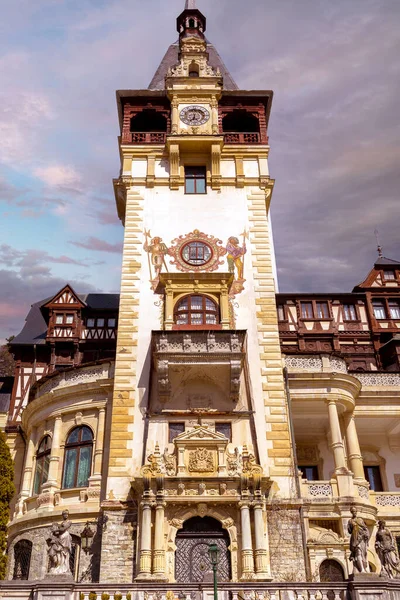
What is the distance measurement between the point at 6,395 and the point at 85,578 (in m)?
18.2

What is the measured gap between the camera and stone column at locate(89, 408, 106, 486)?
24562mm

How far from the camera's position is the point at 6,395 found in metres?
37.8

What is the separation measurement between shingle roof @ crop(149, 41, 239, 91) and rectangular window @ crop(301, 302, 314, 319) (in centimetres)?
1547

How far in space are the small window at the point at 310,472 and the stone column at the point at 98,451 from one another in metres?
10.7

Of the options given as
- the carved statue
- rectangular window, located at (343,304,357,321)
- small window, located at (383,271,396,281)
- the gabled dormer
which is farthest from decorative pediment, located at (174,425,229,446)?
small window, located at (383,271,396,281)

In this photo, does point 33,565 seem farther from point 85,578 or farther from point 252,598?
point 252,598

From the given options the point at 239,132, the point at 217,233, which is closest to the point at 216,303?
the point at 217,233

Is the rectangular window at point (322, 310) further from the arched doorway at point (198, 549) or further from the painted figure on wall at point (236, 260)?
the arched doorway at point (198, 549)

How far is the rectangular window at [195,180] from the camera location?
32.2 meters

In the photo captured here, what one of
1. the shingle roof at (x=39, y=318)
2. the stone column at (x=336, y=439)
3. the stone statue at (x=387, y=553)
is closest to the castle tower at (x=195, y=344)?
the stone column at (x=336, y=439)

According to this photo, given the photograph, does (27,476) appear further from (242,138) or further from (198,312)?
(242,138)

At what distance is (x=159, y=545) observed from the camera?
21.6 metres

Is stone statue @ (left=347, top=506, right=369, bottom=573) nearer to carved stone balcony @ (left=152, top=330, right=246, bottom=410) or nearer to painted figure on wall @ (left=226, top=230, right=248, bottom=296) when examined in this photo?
carved stone balcony @ (left=152, top=330, right=246, bottom=410)

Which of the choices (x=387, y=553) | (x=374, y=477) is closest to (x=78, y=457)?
(x=387, y=553)
